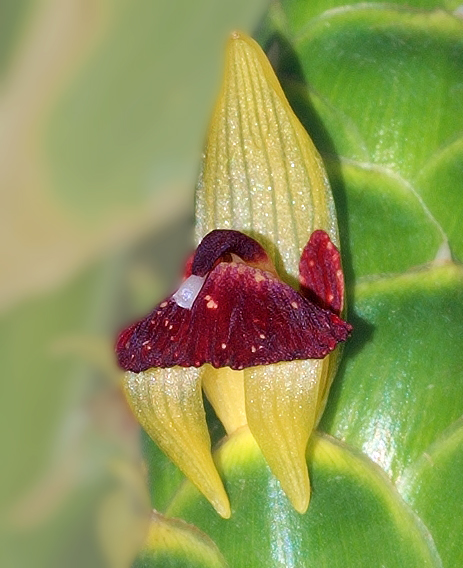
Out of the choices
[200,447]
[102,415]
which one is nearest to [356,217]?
[200,447]

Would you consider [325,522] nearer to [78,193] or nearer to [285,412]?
[285,412]

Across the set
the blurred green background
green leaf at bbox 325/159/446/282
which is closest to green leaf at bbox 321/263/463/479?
green leaf at bbox 325/159/446/282

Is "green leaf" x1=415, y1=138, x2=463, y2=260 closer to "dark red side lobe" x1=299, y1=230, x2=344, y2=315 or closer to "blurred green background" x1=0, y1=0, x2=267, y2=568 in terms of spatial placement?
"dark red side lobe" x1=299, y1=230, x2=344, y2=315

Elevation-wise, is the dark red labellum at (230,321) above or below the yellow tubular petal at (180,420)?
above

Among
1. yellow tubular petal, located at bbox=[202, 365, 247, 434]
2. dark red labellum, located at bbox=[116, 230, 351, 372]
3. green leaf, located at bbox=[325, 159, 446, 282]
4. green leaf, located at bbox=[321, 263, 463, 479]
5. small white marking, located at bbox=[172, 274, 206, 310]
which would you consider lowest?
green leaf, located at bbox=[321, 263, 463, 479]

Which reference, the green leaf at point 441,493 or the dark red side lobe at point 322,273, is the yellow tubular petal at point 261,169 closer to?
the dark red side lobe at point 322,273

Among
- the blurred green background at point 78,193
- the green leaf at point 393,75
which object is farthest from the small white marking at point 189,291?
the blurred green background at point 78,193

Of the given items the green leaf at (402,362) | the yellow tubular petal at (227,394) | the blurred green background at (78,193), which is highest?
the yellow tubular petal at (227,394)

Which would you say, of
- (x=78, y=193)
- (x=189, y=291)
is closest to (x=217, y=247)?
(x=189, y=291)
